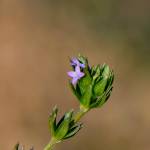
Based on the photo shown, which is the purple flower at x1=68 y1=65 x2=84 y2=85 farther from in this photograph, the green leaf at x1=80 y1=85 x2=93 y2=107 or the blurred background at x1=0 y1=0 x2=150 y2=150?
the blurred background at x1=0 y1=0 x2=150 y2=150

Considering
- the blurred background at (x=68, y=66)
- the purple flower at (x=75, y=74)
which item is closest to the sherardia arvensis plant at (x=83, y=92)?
the purple flower at (x=75, y=74)

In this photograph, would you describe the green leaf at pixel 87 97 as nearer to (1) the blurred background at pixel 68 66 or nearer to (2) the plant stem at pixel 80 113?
(2) the plant stem at pixel 80 113

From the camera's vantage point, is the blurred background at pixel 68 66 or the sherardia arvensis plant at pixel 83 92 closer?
the sherardia arvensis plant at pixel 83 92

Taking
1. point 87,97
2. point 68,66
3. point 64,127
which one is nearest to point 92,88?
point 87,97

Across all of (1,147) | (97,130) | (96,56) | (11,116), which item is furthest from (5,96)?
(96,56)

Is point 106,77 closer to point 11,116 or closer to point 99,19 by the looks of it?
point 11,116

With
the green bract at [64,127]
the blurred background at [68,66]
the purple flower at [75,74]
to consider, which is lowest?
the green bract at [64,127]

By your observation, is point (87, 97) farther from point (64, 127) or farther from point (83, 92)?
point (64, 127)

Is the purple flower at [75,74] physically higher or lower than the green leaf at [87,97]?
higher
